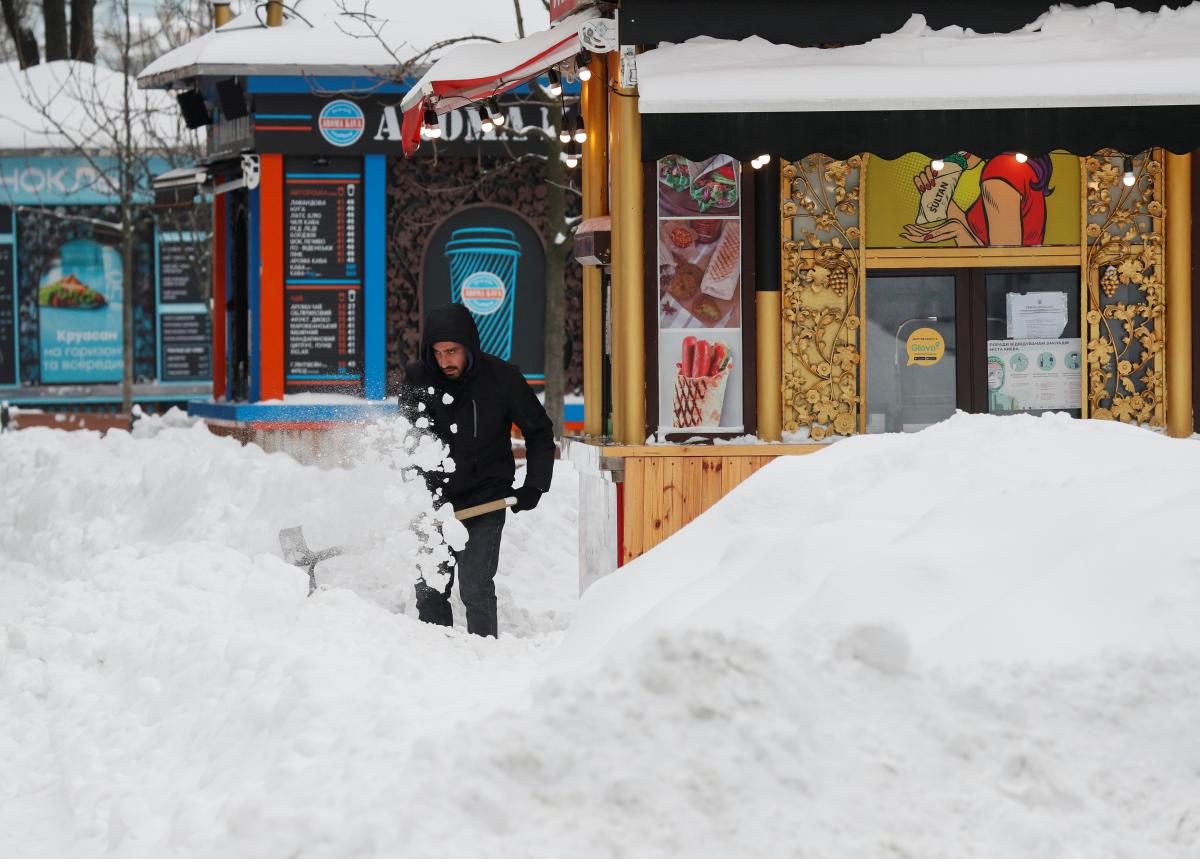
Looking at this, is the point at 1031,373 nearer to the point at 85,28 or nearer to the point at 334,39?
the point at 334,39

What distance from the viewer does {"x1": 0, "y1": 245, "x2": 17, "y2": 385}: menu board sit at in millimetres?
23641

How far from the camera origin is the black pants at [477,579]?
24.9 ft

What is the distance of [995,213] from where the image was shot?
859 centimetres

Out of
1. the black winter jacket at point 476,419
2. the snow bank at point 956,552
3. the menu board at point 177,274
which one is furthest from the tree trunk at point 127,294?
the snow bank at point 956,552

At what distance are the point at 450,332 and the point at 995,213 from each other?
320 cm

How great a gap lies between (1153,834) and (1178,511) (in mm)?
1418

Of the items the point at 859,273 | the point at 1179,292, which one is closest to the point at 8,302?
the point at 859,273

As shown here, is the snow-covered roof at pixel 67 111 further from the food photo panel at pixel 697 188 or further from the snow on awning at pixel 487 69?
the food photo panel at pixel 697 188

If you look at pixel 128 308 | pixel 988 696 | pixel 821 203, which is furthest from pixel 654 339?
pixel 128 308

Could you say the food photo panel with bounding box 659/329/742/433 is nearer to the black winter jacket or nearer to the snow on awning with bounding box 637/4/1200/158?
the black winter jacket

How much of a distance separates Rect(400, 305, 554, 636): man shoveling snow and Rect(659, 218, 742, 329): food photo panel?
3.84ft

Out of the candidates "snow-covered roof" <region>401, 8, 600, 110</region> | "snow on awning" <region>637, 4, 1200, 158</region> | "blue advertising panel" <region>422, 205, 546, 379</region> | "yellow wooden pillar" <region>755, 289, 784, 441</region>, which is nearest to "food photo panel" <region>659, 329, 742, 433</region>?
"yellow wooden pillar" <region>755, 289, 784, 441</region>

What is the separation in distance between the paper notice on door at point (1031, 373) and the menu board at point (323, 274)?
8.86m

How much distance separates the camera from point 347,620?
21.1 feet
